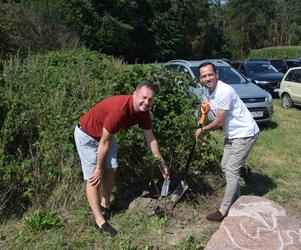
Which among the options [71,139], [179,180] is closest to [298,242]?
[179,180]

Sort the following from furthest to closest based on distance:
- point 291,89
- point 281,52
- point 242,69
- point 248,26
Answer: point 248,26
point 281,52
point 242,69
point 291,89

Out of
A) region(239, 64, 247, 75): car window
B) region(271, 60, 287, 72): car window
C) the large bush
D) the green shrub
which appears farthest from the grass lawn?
the green shrub

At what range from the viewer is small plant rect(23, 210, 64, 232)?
523cm

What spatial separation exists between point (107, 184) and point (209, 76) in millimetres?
1677

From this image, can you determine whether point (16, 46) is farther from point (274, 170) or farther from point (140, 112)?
point (140, 112)

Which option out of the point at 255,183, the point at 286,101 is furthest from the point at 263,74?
the point at 255,183

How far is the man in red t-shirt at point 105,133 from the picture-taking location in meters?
4.73

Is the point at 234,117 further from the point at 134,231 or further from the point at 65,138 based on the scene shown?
the point at 65,138

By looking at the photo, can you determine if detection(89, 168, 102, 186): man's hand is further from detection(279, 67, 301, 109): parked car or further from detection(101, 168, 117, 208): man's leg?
detection(279, 67, 301, 109): parked car

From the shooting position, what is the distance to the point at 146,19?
2336 inches

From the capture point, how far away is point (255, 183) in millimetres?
7039

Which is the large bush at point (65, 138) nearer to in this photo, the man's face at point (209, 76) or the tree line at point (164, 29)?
the man's face at point (209, 76)

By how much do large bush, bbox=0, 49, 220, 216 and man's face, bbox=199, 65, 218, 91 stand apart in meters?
1.13

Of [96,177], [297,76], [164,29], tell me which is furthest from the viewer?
[164,29]
